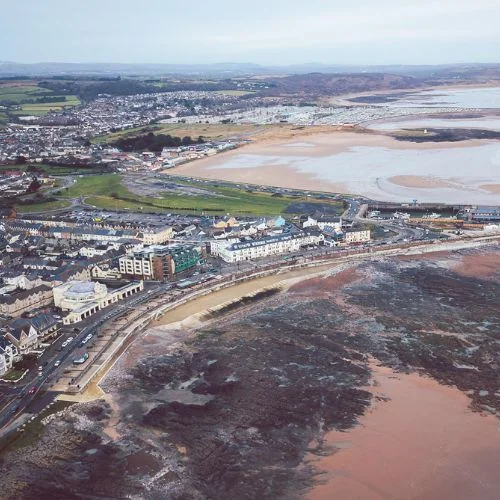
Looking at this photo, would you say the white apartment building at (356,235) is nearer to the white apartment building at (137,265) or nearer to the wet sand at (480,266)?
the wet sand at (480,266)

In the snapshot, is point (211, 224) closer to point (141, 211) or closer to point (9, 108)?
point (141, 211)

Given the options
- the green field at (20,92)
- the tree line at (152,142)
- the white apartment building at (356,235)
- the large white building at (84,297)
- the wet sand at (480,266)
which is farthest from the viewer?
the green field at (20,92)

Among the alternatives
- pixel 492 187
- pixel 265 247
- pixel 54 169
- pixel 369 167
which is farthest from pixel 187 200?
pixel 492 187

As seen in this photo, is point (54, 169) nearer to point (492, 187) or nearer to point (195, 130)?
point (195, 130)

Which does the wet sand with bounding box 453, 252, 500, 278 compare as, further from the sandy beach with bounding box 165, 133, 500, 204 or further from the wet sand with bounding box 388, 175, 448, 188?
the wet sand with bounding box 388, 175, 448, 188

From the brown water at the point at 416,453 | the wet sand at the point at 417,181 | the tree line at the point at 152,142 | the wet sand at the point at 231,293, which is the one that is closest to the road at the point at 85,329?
the wet sand at the point at 231,293

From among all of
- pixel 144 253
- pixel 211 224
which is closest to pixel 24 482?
pixel 144 253

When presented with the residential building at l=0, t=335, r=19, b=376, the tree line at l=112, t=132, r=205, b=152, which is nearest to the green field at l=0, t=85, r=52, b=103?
the tree line at l=112, t=132, r=205, b=152
